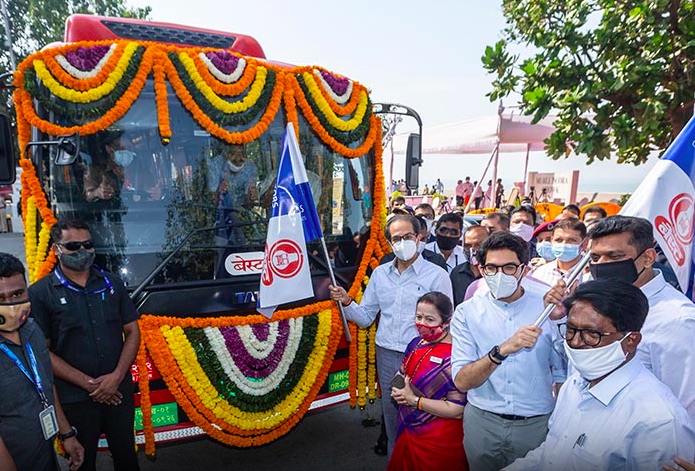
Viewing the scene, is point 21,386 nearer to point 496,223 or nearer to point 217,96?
point 217,96

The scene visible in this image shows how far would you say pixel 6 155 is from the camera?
2.80 metres

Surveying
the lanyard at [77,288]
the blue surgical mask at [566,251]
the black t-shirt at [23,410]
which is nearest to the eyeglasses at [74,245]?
the lanyard at [77,288]

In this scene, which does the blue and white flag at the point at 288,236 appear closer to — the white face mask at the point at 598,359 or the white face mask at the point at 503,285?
the white face mask at the point at 503,285

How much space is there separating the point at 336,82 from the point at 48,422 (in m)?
2.85

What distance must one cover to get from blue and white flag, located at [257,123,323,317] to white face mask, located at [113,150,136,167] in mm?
935

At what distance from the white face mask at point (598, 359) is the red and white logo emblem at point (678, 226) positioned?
1.08m

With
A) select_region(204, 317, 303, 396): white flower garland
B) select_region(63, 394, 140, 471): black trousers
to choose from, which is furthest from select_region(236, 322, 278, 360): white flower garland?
select_region(63, 394, 140, 471): black trousers

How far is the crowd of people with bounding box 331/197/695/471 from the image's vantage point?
5.31 ft

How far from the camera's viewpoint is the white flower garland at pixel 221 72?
319cm

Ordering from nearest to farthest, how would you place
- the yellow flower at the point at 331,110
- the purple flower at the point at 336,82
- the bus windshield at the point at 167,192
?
the bus windshield at the point at 167,192, the yellow flower at the point at 331,110, the purple flower at the point at 336,82

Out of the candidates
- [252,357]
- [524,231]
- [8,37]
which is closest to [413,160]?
[524,231]

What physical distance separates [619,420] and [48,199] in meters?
3.22

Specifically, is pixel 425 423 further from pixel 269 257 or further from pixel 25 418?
pixel 25 418

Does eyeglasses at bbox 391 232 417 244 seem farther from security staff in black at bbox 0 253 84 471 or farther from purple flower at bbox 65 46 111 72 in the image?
purple flower at bbox 65 46 111 72
